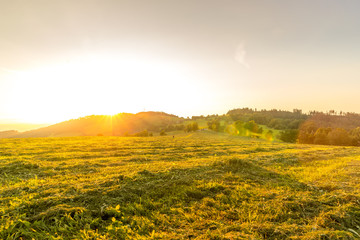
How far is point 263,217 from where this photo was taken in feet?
15.1

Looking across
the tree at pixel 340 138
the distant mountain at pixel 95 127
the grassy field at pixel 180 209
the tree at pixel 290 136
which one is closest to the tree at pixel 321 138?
the tree at pixel 340 138

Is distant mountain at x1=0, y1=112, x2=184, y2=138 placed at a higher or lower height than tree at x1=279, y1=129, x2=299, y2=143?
higher

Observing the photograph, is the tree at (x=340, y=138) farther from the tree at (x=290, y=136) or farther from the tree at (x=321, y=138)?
the tree at (x=290, y=136)

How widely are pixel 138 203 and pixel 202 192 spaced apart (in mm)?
2438

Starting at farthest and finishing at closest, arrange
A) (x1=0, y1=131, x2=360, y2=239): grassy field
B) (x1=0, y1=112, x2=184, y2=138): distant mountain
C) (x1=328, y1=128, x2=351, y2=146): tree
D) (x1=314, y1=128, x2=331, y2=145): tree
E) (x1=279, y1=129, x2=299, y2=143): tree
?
(x1=0, y1=112, x2=184, y2=138): distant mountain < (x1=279, y1=129, x2=299, y2=143): tree < (x1=314, y1=128, x2=331, y2=145): tree < (x1=328, y1=128, x2=351, y2=146): tree < (x1=0, y1=131, x2=360, y2=239): grassy field

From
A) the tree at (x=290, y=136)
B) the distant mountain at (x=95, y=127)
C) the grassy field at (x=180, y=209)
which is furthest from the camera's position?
the distant mountain at (x=95, y=127)

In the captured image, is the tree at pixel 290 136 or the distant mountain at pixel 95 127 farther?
the distant mountain at pixel 95 127

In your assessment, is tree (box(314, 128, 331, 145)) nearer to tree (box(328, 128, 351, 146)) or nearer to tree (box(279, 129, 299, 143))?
tree (box(328, 128, 351, 146))

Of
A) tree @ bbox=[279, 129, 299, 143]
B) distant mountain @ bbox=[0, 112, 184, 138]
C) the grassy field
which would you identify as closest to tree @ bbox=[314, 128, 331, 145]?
tree @ bbox=[279, 129, 299, 143]

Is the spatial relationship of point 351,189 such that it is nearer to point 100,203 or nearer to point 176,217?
point 176,217

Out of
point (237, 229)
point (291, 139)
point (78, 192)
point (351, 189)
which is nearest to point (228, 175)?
point (237, 229)

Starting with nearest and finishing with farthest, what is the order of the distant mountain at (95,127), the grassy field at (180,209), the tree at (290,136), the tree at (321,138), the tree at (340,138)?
the grassy field at (180,209) → the tree at (340,138) → the tree at (321,138) → the tree at (290,136) → the distant mountain at (95,127)

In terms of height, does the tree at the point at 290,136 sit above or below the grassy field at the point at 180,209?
below

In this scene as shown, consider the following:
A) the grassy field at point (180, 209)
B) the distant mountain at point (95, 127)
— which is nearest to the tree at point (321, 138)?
the grassy field at point (180, 209)
